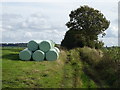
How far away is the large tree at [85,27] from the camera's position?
42.3 metres

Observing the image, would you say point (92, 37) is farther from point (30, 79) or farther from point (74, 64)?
point (30, 79)

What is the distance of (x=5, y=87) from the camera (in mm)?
14352

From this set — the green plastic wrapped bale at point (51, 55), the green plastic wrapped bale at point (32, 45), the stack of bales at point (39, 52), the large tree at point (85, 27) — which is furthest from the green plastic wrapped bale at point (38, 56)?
the large tree at point (85, 27)

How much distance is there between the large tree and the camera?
42312 mm

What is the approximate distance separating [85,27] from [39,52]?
20417 mm

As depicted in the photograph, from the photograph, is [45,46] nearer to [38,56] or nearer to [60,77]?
[38,56]

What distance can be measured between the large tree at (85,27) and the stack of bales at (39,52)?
17542mm

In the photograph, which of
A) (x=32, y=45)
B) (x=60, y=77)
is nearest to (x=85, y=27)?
(x=32, y=45)

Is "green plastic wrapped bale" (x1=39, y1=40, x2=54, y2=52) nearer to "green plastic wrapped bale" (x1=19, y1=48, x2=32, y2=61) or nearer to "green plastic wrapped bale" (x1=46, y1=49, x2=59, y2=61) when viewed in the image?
"green plastic wrapped bale" (x1=46, y1=49, x2=59, y2=61)

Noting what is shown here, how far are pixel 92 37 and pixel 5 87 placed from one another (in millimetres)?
30684

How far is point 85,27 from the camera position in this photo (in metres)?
43.1

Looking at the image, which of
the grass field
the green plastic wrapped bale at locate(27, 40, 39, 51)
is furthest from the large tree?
the grass field

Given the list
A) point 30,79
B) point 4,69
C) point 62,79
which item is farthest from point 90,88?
point 4,69

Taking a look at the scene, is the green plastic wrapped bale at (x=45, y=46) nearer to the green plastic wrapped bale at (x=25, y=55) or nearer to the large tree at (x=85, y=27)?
the green plastic wrapped bale at (x=25, y=55)
